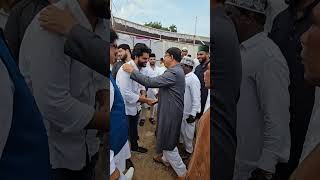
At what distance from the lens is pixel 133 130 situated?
91 cm

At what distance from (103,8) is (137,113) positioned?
339mm

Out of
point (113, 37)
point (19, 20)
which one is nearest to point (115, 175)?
point (113, 37)

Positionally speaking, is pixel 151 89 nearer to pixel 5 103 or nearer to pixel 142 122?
pixel 142 122

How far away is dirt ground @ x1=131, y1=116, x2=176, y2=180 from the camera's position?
83 centimetres

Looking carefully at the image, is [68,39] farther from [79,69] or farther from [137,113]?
[137,113]

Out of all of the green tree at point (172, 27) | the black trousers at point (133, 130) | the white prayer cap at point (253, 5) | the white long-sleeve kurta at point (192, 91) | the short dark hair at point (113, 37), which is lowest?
the black trousers at point (133, 130)

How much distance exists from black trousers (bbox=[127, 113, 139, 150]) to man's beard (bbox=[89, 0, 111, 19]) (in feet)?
0.89

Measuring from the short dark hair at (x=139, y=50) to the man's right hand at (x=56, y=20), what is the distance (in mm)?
171

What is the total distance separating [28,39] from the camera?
772mm

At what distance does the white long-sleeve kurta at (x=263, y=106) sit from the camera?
2.81 ft

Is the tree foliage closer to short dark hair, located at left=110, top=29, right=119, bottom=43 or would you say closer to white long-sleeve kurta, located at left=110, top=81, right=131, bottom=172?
short dark hair, located at left=110, top=29, right=119, bottom=43

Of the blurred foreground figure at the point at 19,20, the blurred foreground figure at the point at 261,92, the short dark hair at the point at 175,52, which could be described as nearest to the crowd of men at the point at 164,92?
the short dark hair at the point at 175,52

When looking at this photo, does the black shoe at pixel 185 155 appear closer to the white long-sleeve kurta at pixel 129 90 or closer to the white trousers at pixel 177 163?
the white trousers at pixel 177 163

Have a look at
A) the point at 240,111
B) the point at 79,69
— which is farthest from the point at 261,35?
the point at 79,69
